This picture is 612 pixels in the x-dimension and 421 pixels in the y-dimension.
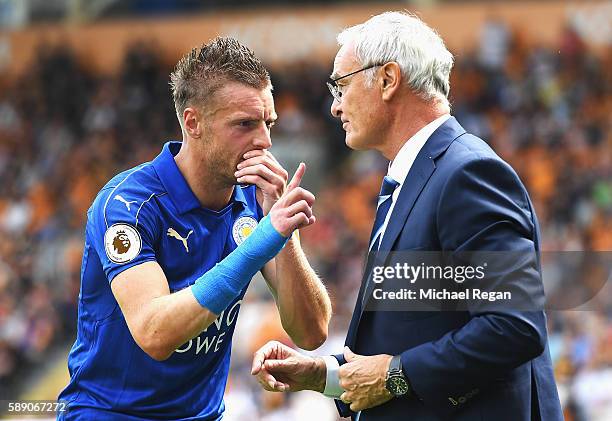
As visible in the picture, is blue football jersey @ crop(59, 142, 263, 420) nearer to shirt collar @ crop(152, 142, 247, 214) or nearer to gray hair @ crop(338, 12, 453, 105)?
shirt collar @ crop(152, 142, 247, 214)

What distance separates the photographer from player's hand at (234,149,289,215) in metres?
3.76

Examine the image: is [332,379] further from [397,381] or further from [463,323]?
[463,323]

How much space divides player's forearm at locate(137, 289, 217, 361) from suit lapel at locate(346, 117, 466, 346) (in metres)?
0.53

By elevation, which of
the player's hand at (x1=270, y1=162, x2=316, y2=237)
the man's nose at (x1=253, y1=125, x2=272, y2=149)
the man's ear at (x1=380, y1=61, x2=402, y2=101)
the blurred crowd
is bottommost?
the blurred crowd

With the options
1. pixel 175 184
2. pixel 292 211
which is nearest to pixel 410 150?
pixel 292 211

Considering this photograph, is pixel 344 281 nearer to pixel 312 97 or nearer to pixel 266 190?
pixel 312 97

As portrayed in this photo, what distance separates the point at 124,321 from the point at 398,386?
43.0 inches

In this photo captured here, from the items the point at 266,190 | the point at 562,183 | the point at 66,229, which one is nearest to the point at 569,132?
the point at 562,183

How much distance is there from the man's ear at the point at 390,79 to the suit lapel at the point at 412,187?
0.20 metres

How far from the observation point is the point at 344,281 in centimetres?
1158

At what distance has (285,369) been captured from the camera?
12.0ft

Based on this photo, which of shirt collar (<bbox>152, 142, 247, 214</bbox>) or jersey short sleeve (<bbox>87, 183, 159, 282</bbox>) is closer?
jersey short sleeve (<bbox>87, 183, 159, 282</bbox>)

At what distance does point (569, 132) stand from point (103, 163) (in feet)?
23.6

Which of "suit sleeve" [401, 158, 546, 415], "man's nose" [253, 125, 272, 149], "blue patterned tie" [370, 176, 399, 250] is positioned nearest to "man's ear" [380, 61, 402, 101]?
"blue patterned tie" [370, 176, 399, 250]
